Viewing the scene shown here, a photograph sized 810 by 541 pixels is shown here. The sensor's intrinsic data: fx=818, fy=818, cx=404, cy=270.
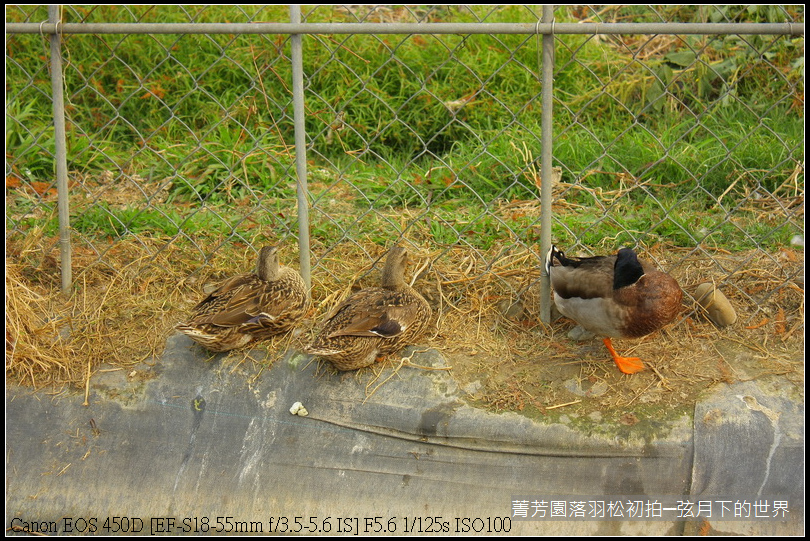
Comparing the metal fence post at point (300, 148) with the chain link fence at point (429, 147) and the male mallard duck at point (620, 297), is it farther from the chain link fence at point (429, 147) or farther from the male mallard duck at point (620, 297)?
the male mallard duck at point (620, 297)

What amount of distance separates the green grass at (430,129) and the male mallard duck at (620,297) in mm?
623

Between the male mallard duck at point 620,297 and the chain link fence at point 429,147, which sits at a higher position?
the chain link fence at point 429,147

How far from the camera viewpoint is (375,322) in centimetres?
370

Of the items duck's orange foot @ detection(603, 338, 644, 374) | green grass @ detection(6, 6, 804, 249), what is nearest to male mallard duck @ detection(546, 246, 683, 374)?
duck's orange foot @ detection(603, 338, 644, 374)

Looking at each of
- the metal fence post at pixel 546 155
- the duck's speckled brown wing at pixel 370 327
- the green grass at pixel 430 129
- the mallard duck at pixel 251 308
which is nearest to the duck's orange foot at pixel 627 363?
the metal fence post at pixel 546 155

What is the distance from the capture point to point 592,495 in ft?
11.1

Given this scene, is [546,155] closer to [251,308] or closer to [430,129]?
[251,308]

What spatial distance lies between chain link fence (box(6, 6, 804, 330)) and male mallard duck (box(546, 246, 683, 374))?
11.6 inches

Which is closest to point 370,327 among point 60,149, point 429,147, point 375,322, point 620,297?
point 375,322

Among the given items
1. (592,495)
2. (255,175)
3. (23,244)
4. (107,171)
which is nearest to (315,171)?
(255,175)

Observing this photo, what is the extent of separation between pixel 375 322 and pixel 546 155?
1.08 meters

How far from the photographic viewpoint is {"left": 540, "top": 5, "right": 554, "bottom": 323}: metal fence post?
11.7ft

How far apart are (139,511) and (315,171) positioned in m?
2.28

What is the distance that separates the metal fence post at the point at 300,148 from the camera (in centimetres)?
373
